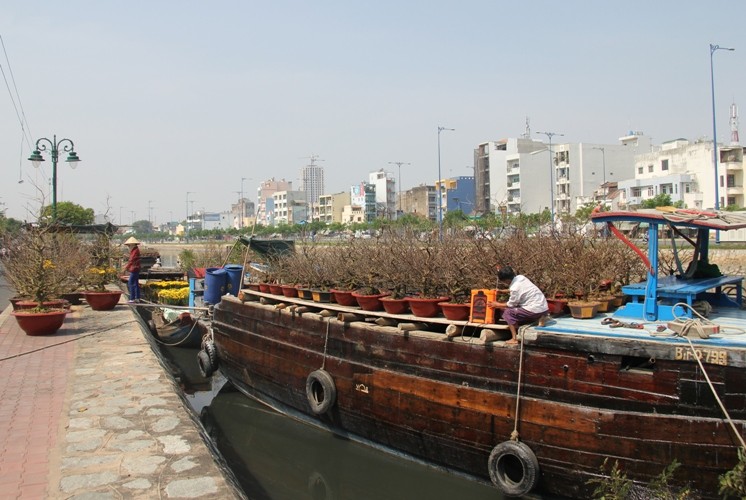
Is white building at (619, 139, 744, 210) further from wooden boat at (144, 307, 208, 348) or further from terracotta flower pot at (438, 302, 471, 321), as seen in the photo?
terracotta flower pot at (438, 302, 471, 321)

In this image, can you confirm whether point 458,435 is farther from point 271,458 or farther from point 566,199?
point 566,199

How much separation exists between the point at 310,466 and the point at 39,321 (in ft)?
19.4

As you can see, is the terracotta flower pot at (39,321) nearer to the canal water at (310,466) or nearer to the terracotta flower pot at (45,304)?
the terracotta flower pot at (45,304)

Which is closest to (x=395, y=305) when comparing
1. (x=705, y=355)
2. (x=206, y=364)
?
(x=705, y=355)

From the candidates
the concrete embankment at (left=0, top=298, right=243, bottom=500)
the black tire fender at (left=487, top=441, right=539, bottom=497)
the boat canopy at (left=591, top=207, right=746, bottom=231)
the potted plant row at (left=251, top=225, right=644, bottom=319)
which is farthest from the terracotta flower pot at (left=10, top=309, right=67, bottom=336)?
the boat canopy at (left=591, top=207, right=746, bottom=231)

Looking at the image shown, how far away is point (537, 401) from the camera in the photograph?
6.13 meters

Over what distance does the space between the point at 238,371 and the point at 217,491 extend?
6883 mm

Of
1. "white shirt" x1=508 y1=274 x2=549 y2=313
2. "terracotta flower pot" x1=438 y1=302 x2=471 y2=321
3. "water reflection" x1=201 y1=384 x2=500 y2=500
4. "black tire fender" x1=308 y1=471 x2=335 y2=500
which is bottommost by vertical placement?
"black tire fender" x1=308 y1=471 x2=335 y2=500

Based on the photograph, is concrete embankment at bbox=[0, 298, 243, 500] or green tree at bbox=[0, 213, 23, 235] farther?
green tree at bbox=[0, 213, 23, 235]

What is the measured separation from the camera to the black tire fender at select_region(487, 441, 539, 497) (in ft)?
19.6

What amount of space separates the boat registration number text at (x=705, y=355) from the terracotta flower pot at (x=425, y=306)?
2.88 m

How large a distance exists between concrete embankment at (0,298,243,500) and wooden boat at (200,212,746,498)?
246 cm

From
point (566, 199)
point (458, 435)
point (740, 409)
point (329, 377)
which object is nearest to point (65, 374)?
point (329, 377)

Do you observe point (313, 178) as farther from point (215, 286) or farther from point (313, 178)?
point (215, 286)
